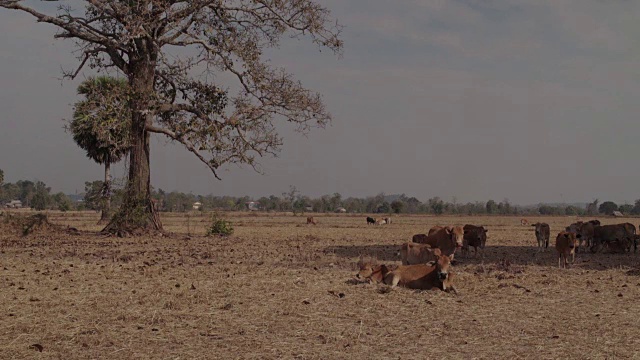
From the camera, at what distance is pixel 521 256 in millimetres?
19953

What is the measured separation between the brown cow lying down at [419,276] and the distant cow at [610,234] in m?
12.5

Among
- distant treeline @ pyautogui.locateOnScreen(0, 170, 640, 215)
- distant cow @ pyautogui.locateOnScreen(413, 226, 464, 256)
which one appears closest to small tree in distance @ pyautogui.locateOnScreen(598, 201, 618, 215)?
distant treeline @ pyautogui.locateOnScreen(0, 170, 640, 215)

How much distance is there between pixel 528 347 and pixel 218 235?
22121 millimetres

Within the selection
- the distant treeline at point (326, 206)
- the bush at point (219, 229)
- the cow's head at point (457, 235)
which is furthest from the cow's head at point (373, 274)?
the distant treeline at point (326, 206)

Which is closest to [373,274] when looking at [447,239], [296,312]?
[296,312]

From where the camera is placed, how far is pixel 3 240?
22.5m

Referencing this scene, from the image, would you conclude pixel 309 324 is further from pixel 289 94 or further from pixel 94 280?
pixel 289 94

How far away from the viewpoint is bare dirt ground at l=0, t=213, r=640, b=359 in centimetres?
767

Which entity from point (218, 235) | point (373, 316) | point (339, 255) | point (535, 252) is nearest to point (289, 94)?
point (218, 235)

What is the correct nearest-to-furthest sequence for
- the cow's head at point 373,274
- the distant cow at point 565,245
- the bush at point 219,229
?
1. the cow's head at point 373,274
2. the distant cow at point 565,245
3. the bush at point 219,229

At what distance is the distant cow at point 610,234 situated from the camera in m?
22.1

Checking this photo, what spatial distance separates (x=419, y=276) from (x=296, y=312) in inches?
135

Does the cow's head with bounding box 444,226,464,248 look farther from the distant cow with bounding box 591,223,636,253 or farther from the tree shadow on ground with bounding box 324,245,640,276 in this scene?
the distant cow with bounding box 591,223,636,253

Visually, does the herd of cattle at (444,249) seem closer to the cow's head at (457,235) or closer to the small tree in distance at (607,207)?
the cow's head at (457,235)
